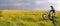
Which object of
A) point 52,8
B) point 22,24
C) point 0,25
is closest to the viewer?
point 52,8

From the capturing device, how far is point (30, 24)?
21.1 metres

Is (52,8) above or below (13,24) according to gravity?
above

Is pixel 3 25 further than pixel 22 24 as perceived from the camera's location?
No

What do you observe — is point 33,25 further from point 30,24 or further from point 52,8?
point 52,8

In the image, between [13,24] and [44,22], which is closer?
[13,24]

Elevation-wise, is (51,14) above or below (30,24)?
above

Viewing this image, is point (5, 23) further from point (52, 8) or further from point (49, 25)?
point (52, 8)

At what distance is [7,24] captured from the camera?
20.1 metres

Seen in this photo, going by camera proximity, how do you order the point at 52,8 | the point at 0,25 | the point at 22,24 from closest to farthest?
1. the point at 52,8
2. the point at 0,25
3. the point at 22,24

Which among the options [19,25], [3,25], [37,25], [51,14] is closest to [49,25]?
[37,25]

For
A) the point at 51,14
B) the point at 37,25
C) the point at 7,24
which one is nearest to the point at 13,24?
the point at 7,24

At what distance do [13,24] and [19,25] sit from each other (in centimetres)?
50

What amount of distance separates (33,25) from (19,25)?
106 cm

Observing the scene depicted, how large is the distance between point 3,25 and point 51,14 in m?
5.24
